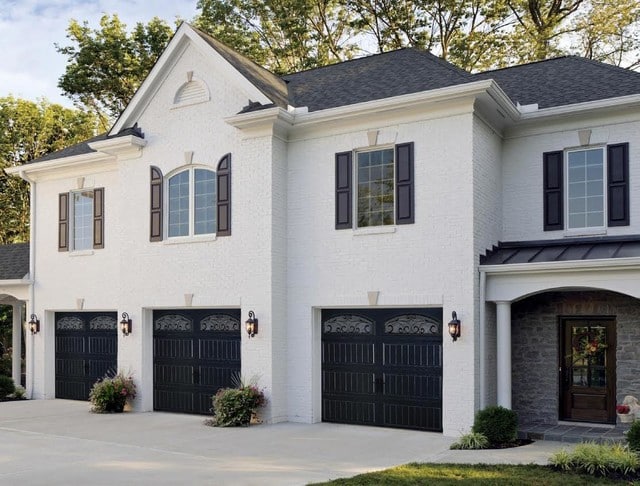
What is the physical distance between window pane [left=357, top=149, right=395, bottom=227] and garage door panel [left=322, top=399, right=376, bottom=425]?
3561mm

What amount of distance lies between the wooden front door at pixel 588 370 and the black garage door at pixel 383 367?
98.6 inches

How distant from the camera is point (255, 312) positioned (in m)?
15.0

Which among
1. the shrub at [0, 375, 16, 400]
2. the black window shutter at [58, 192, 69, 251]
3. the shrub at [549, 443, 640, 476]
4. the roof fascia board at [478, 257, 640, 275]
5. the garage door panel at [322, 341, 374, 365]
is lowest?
the shrub at [0, 375, 16, 400]

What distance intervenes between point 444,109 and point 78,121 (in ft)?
79.4

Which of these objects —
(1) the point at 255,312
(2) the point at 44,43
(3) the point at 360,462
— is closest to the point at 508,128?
(1) the point at 255,312

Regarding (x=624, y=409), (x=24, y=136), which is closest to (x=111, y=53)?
(x=24, y=136)

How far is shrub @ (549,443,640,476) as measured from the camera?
31.9ft

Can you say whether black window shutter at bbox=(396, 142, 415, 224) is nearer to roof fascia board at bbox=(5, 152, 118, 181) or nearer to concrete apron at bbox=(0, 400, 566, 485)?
concrete apron at bbox=(0, 400, 566, 485)

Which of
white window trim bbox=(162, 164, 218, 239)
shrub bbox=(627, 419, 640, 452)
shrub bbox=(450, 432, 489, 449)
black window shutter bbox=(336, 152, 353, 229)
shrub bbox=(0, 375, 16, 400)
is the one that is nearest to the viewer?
shrub bbox=(627, 419, 640, 452)

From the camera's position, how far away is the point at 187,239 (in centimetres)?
1612

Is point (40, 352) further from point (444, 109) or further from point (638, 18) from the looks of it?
point (638, 18)

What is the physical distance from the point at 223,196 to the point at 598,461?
9.12 m

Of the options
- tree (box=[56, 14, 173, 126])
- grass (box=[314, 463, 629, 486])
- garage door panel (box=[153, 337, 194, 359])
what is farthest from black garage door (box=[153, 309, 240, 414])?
tree (box=[56, 14, 173, 126])

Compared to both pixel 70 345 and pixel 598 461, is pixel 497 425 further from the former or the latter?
pixel 70 345
